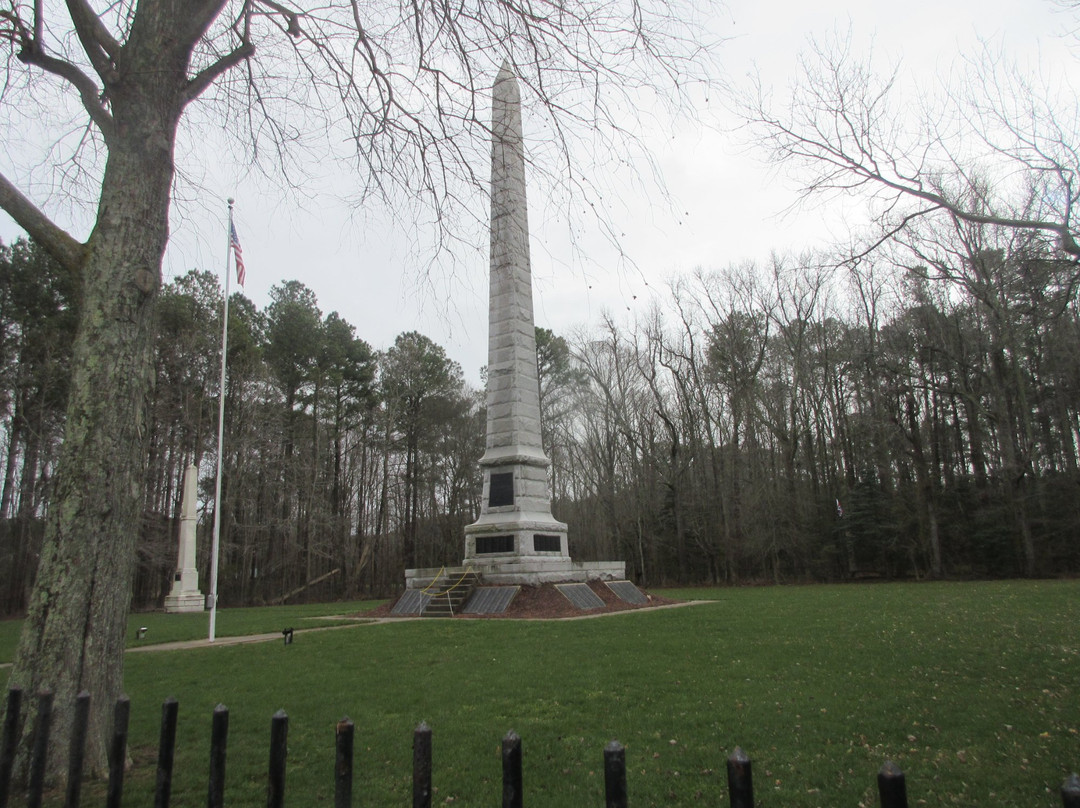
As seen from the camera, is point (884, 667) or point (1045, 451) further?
point (1045, 451)

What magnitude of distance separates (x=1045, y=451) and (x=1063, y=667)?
25.6 m

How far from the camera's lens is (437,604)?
53.1ft

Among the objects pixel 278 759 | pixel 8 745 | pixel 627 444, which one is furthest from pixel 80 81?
pixel 627 444

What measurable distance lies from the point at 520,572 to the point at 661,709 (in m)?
11.0

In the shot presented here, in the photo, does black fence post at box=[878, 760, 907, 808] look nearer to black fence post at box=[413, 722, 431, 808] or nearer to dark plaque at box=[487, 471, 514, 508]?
black fence post at box=[413, 722, 431, 808]

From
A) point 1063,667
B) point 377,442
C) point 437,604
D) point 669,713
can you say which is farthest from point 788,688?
point 377,442

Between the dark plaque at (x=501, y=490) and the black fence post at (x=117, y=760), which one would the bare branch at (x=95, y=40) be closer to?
the black fence post at (x=117, y=760)

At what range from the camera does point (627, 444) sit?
36125 mm

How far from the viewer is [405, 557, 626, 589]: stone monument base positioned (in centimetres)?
1667

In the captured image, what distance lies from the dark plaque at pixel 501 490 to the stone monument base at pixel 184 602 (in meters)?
13.9

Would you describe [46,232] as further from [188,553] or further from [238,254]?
[188,553]

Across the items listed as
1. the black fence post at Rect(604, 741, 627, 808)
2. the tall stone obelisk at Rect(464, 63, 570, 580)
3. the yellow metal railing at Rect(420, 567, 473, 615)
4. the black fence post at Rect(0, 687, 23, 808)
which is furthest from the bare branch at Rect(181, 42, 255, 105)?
the yellow metal railing at Rect(420, 567, 473, 615)

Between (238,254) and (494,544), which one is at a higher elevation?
(238,254)

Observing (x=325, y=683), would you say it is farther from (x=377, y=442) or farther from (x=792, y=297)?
(x=792, y=297)
